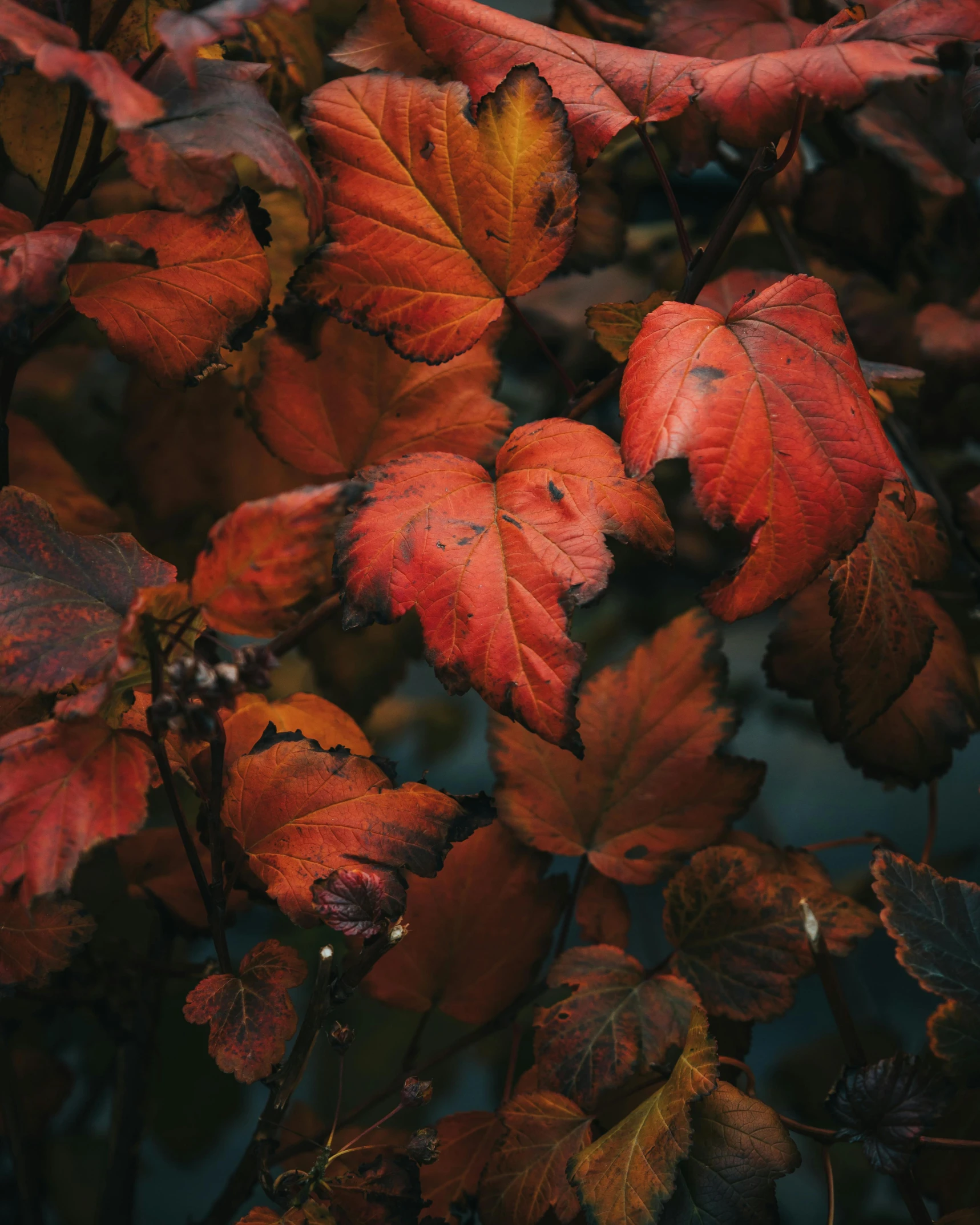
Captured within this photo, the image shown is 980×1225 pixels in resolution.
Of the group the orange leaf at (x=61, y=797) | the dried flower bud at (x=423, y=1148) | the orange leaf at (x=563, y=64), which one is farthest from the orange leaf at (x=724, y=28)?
the dried flower bud at (x=423, y=1148)

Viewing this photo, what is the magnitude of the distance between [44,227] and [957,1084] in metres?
0.72

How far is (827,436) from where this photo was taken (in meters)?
0.46

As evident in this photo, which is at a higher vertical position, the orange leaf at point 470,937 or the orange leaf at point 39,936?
the orange leaf at point 39,936

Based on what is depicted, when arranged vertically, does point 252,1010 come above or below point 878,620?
below

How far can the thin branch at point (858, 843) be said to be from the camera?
2.37ft

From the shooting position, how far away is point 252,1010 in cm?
46

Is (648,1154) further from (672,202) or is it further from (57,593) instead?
(672,202)

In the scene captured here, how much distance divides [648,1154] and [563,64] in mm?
582

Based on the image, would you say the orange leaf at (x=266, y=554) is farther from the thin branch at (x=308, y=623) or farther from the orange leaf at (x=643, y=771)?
the orange leaf at (x=643, y=771)

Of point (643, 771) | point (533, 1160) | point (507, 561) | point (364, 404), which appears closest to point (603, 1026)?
point (533, 1160)

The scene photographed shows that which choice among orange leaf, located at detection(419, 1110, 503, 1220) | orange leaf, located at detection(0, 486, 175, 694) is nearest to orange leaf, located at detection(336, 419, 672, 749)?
orange leaf, located at detection(0, 486, 175, 694)

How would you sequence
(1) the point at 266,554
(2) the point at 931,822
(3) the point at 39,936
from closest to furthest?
(1) the point at 266,554 → (3) the point at 39,936 → (2) the point at 931,822

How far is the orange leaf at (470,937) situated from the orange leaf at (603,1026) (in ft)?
0.23

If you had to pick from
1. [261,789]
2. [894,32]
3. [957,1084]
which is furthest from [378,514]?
[957,1084]
